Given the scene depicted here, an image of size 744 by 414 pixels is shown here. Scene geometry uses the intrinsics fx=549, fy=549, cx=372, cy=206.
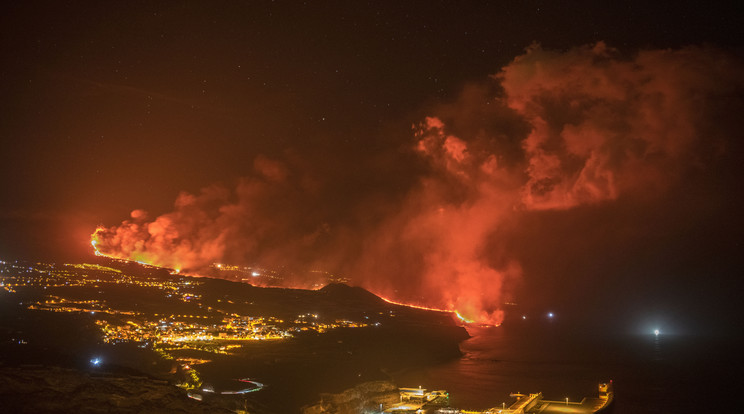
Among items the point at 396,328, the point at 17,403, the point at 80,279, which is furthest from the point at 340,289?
the point at 17,403

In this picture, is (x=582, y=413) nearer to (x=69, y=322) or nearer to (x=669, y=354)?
(x=69, y=322)

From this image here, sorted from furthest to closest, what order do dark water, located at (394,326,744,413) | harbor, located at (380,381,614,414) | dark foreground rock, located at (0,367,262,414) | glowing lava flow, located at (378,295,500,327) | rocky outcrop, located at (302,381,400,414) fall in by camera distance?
glowing lava flow, located at (378,295,500,327)
dark water, located at (394,326,744,413)
harbor, located at (380,381,614,414)
rocky outcrop, located at (302,381,400,414)
dark foreground rock, located at (0,367,262,414)

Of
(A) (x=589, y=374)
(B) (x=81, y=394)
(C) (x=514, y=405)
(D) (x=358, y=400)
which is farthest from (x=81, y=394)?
(A) (x=589, y=374)

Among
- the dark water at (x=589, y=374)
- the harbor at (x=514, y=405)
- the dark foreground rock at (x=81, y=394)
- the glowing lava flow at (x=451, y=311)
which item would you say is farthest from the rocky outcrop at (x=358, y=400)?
the glowing lava flow at (x=451, y=311)

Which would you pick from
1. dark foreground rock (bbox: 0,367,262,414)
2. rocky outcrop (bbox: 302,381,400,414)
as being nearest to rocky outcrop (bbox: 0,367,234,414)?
dark foreground rock (bbox: 0,367,262,414)

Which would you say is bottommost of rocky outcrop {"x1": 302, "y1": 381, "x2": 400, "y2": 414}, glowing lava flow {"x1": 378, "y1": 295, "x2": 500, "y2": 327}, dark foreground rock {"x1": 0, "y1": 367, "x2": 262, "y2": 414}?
rocky outcrop {"x1": 302, "y1": 381, "x2": 400, "y2": 414}

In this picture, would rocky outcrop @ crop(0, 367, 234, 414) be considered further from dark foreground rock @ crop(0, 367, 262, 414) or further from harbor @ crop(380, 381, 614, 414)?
harbor @ crop(380, 381, 614, 414)

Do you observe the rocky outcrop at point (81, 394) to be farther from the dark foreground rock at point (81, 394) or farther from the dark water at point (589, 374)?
the dark water at point (589, 374)
